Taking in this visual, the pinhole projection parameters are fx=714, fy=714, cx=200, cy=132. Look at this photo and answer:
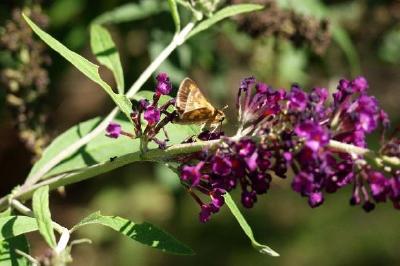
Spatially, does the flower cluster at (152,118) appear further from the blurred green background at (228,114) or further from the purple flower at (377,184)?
the blurred green background at (228,114)

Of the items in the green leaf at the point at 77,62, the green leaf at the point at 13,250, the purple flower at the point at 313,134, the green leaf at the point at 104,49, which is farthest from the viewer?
the green leaf at the point at 104,49

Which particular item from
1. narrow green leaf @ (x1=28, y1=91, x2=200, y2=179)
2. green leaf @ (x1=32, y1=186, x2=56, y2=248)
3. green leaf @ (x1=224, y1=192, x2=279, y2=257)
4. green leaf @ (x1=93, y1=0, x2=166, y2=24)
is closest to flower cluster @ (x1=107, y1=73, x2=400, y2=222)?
green leaf @ (x1=224, y1=192, x2=279, y2=257)

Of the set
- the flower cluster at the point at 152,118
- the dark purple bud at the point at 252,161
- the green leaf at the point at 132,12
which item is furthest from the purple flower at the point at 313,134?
the green leaf at the point at 132,12

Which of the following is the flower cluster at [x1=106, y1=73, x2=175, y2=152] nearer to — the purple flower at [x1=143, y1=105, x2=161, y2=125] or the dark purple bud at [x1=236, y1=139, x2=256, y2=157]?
the purple flower at [x1=143, y1=105, x2=161, y2=125]

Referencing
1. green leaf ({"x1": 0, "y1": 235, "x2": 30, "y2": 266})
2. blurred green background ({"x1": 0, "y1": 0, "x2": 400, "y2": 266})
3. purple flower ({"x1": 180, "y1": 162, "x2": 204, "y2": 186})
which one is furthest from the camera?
blurred green background ({"x1": 0, "y1": 0, "x2": 400, "y2": 266})

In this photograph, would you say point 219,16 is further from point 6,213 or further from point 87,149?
point 6,213

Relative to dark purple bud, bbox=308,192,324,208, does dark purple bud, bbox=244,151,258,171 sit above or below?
above

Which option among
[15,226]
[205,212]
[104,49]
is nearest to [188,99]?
[205,212]

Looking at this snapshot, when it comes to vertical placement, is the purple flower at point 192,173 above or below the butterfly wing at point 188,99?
below
